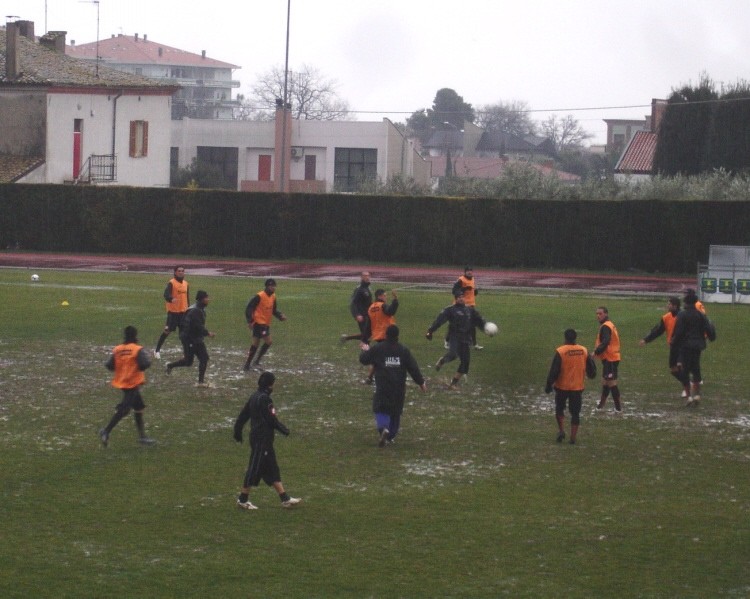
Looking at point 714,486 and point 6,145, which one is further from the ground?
point 6,145

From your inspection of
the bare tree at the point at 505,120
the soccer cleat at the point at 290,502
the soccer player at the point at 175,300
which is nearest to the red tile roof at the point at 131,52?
the bare tree at the point at 505,120

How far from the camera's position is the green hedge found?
49188 millimetres

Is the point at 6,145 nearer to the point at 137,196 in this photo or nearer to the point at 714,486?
the point at 137,196

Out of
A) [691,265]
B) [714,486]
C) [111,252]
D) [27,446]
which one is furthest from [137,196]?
[714,486]

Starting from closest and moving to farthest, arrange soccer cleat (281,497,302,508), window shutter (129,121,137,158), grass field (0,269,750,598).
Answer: grass field (0,269,750,598) < soccer cleat (281,497,302,508) < window shutter (129,121,137,158)

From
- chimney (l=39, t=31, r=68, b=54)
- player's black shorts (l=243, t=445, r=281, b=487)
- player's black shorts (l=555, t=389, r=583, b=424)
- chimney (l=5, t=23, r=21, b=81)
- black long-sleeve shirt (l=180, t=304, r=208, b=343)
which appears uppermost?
chimney (l=39, t=31, r=68, b=54)

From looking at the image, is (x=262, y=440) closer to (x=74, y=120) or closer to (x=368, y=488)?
(x=368, y=488)

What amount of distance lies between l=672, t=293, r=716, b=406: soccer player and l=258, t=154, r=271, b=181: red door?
218 feet

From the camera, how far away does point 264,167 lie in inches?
3344

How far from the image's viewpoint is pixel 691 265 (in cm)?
Answer: 4878

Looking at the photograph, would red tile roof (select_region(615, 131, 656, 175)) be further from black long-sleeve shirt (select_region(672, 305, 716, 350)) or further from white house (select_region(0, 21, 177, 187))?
black long-sleeve shirt (select_region(672, 305, 716, 350))

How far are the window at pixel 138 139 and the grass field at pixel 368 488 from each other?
4254 cm

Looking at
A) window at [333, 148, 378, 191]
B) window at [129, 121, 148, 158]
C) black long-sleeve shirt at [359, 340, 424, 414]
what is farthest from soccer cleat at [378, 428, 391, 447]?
window at [333, 148, 378, 191]

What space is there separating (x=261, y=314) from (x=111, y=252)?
3423 centimetres
